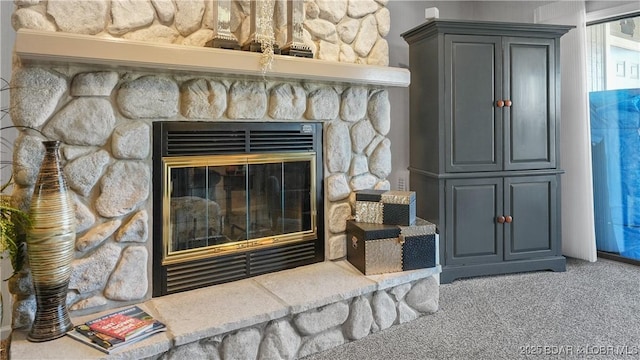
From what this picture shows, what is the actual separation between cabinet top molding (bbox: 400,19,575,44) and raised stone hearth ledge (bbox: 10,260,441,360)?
1.64m

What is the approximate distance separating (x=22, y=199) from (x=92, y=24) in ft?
2.56

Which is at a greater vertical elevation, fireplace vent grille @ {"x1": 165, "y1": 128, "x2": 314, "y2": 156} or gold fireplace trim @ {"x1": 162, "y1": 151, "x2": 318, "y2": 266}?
fireplace vent grille @ {"x1": 165, "y1": 128, "x2": 314, "y2": 156}

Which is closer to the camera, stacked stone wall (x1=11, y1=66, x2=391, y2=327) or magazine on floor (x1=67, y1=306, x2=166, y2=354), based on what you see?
magazine on floor (x1=67, y1=306, x2=166, y2=354)

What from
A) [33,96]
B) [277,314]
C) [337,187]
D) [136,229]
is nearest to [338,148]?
[337,187]

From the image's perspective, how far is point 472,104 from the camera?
2955 millimetres

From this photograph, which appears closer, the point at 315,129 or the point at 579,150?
the point at 315,129

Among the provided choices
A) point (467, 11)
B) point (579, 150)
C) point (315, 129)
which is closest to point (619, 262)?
point (579, 150)

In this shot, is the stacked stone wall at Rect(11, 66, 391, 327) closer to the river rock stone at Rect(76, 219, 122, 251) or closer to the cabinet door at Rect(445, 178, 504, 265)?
the river rock stone at Rect(76, 219, 122, 251)

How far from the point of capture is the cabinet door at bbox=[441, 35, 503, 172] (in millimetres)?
2918

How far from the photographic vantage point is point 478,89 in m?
2.96

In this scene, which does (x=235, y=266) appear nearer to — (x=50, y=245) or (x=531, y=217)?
(x=50, y=245)

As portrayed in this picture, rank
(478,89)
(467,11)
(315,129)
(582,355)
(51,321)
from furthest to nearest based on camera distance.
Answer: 1. (467,11)
2. (478,89)
3. (315,129)
4. (582,355)
5. (51,321)

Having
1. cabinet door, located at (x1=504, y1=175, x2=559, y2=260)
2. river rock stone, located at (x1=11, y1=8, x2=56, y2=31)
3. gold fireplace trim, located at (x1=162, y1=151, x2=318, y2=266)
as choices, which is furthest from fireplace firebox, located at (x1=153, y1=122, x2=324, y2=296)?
cabinet door, located at (x1=504, y1=175, x2=559, y2=260)

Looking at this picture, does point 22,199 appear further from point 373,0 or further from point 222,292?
point 373,0
